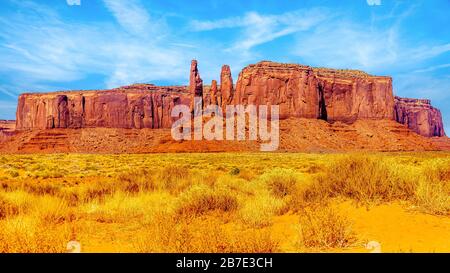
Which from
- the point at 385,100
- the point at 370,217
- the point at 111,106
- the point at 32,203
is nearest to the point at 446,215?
the point at 370,217

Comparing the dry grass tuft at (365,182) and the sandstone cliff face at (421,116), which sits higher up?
the sandstone cliff face at (421,116)

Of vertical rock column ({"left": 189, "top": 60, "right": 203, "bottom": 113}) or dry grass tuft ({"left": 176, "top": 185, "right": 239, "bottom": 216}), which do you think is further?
vertical rock column ({"left": 189, "top": 60, "right": 203, "bottom": 113})

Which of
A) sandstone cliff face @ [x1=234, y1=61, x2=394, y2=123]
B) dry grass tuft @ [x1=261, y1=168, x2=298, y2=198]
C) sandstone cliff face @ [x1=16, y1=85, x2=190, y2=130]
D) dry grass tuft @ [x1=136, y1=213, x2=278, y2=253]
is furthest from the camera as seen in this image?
sandstone cliff face @ [x1=16, y1=85, x2=190, y2=130]

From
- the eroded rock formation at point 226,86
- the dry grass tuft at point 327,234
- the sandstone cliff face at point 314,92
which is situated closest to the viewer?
the dry grass tuft at point 327,234

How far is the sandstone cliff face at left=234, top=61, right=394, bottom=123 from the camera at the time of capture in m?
100

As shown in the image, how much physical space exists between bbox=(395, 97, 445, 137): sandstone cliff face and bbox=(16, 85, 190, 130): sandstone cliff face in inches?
3571

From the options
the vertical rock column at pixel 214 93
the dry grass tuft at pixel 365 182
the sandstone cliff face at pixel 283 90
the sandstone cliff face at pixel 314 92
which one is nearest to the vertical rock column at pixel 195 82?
the vertical rock column at pixel 214 93

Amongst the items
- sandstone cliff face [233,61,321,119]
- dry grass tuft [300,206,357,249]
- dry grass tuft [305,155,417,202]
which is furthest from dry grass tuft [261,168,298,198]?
sandstone cliff face [233,61,321,119]

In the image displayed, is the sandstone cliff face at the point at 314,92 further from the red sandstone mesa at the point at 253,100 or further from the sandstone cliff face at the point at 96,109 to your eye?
the sandstone cliff face at the point at 96,109

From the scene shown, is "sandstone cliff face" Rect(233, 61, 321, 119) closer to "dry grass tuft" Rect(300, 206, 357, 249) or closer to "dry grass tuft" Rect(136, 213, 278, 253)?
"dry grass tuft" Rect(300, 206, 357, 249)

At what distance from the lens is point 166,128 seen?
13825 cm

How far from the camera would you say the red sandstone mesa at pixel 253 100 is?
101188mm

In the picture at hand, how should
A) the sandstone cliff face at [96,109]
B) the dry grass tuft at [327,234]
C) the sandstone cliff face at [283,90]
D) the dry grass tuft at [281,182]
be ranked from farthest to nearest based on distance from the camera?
the sandstone cliff face at [96,109], the sandstone cliff face at [283,90], the dry grass tuft at [281,182], the dry grass tuft at [327,234]

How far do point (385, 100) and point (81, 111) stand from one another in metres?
101
